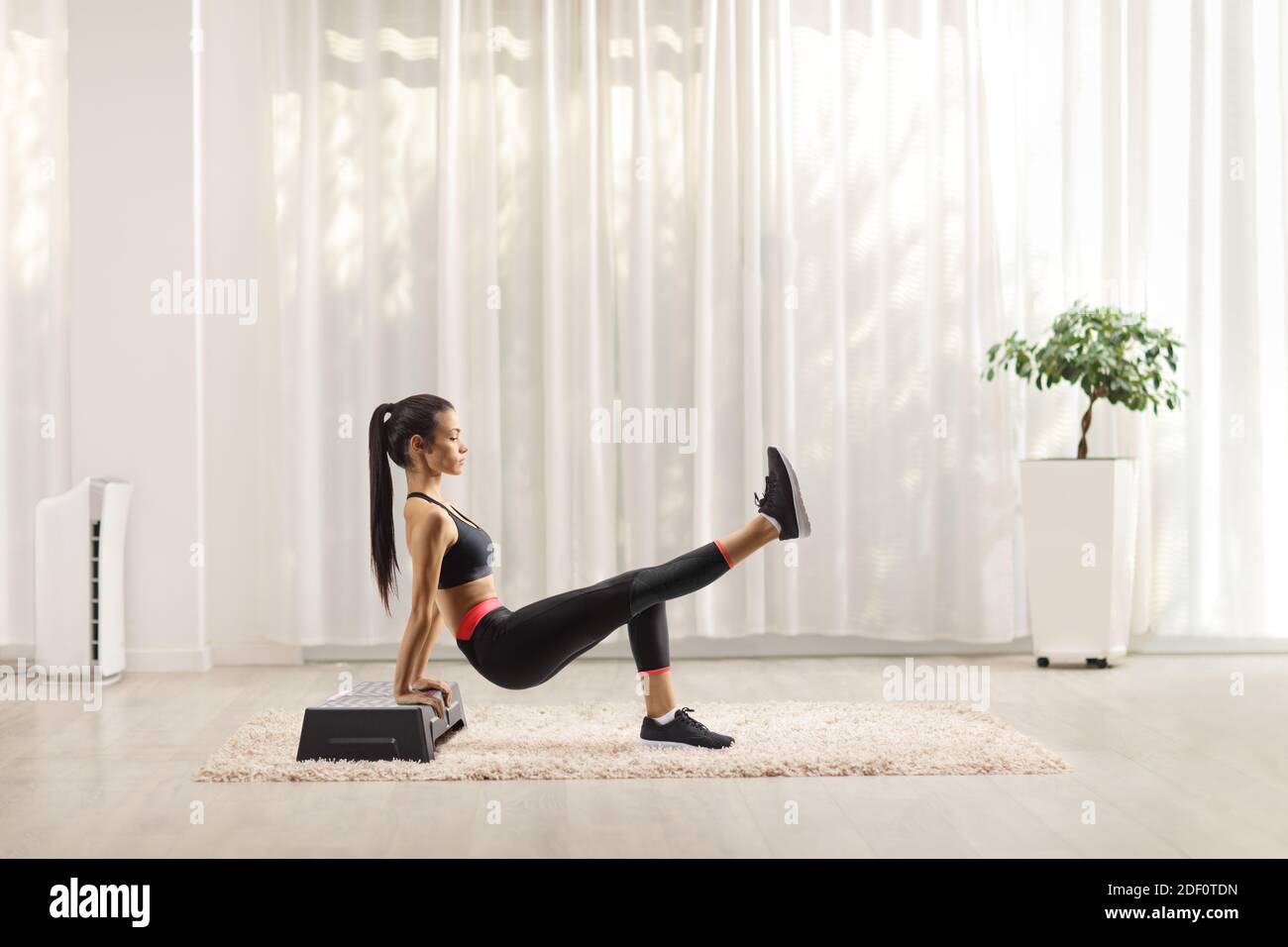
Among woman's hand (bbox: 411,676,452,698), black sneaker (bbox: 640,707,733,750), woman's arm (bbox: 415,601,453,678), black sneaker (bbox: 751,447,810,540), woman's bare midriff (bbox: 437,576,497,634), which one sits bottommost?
black sneaker (bbox: 640,707,733,750)

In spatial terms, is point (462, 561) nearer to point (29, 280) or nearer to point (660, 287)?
point (660, 287)

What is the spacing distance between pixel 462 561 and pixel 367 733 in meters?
0.46

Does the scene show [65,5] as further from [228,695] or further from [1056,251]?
[1056,251]

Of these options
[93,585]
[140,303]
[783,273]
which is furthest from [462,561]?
[140,303]

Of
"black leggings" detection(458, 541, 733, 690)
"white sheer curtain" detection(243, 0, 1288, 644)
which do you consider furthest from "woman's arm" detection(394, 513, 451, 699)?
"white sheer curtain" detection(243, 0, 1288, 644)

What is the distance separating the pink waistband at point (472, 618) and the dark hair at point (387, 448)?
0.22m

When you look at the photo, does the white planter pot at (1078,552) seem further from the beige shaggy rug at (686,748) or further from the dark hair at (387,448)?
the dark hair at (387,448)

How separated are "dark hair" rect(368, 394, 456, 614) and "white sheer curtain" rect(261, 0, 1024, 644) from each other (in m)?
1.34

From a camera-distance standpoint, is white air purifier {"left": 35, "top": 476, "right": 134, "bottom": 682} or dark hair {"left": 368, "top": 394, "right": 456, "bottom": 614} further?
white air purifier {"left": 35, "top": 476, "right": 134, "bottom": 682}

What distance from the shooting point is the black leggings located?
2865 mm

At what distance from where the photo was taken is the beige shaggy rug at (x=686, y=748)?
2.82 meters

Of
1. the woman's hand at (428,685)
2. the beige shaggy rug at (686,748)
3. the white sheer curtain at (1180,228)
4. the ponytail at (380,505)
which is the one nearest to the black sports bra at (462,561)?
the ponytail at (380,505)

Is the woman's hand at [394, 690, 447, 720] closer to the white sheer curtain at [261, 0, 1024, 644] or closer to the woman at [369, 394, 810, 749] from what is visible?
the woman at [369, 394, 810, 749]
